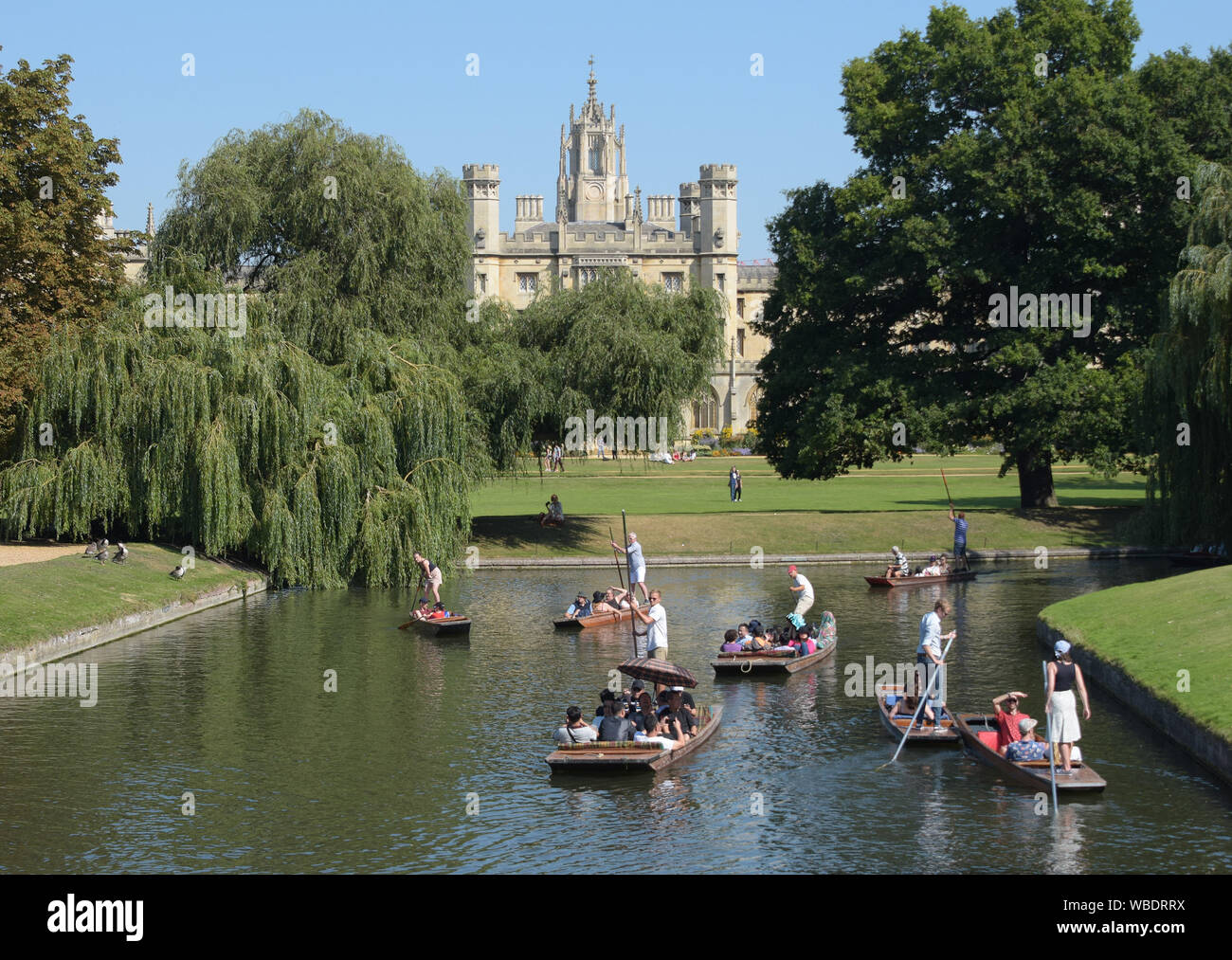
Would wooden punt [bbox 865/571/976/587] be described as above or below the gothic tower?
below

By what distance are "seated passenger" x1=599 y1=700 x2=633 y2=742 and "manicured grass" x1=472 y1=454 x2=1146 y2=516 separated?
29.0 m

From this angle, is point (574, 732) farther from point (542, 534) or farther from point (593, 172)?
point (593, 172)

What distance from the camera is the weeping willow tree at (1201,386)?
29.9 metres

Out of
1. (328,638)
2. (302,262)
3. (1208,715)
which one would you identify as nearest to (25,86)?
(302,262)

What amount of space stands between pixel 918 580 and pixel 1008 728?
18476 millimetres

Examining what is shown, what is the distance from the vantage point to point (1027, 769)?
51.5 ft

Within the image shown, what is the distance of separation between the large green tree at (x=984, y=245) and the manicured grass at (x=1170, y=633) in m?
13.5

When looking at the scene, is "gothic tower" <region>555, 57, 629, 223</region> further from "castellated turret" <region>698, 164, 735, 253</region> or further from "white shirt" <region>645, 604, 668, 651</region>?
"white shirt" <region>645, 604, 668, 651</region>

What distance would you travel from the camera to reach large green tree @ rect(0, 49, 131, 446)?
35.8 m

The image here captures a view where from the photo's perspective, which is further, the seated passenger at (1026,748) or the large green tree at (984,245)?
the large green tree at (984,245)

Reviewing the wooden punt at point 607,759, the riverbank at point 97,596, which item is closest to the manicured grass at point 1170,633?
the wooden punt at point 607,759

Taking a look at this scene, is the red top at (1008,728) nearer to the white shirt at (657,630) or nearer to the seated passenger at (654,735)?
the seated passenger at (654,735)

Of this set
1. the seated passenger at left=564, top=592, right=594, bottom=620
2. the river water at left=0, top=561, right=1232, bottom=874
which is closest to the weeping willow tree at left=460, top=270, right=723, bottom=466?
the seated passenger at left=564, top=592, right=594, bottom=620
